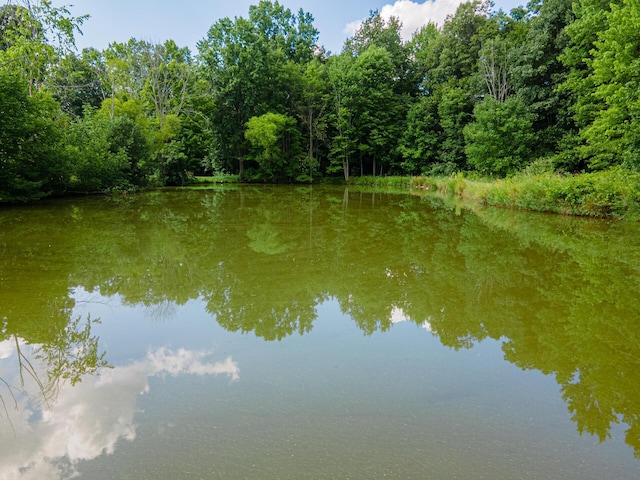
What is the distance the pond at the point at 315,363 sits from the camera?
8.04 ft

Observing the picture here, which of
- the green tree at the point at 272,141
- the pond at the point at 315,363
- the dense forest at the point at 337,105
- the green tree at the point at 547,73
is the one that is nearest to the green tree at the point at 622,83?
the dense forest at the point at 337,105

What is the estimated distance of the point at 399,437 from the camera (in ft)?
8.55

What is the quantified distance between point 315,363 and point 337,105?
3145 centimetres

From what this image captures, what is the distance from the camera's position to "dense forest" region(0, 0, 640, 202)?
15.8 m

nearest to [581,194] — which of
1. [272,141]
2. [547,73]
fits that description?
[547,73]

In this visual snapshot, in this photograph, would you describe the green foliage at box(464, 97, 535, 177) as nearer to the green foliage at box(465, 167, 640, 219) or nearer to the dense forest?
the dense forest

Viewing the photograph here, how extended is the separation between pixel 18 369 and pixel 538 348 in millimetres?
4836

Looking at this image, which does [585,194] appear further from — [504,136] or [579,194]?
[504,136]

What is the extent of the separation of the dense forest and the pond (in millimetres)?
9725

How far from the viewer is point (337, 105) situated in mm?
32656

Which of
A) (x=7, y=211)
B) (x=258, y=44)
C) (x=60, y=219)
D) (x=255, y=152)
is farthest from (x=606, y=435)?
(x=258, y=44)

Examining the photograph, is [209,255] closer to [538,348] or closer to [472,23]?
[538,348]

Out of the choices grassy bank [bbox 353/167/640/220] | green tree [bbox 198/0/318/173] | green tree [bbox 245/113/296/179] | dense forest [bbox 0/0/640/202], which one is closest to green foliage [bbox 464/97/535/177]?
dense forest [bbox 0/0/640/202]

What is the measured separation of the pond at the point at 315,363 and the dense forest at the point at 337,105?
9.73 meters
